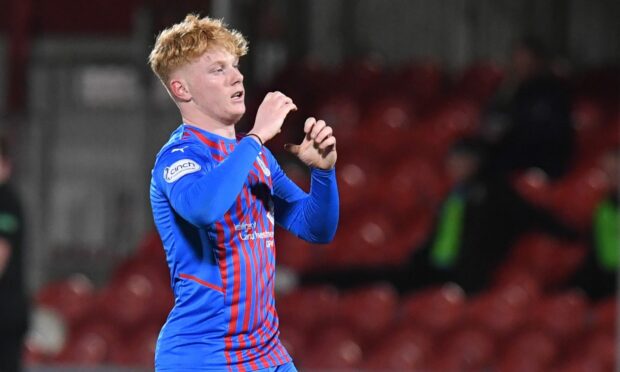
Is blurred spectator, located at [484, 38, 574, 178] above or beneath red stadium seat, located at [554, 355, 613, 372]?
above

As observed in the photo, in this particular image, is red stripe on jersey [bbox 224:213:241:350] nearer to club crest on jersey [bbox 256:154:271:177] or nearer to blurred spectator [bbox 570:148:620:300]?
club crest on jersey [bbox 256:154:271:177]

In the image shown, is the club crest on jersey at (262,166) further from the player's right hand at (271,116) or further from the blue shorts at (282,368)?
the blue shorts at (282,368)

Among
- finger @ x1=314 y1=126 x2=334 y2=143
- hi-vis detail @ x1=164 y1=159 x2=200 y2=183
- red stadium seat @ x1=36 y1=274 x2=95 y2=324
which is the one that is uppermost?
finger @ x1=314 y1=126 x2=334 y2=143

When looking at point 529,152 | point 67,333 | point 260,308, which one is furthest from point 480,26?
point 260,308

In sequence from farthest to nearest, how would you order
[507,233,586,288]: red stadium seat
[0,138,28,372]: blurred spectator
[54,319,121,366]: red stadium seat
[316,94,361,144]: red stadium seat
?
1. [316,94,361,144]: red stadium seat
2. [54,319,121,366]: red stadium seat
3. [507,233,586,288]: red stadium seat
4. [0,138,28,372]: blurred spectator

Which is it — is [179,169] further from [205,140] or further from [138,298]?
[138,298]

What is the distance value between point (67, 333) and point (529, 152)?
2910 mm

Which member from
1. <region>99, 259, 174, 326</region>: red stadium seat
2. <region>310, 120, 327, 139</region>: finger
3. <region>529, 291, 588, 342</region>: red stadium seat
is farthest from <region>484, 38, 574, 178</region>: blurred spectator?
<region>310, 120, 327, 139</region>: finger

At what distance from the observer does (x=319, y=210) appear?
3.22 meters

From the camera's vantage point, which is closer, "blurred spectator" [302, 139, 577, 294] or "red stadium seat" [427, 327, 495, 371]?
"red stadium seat" [427, 327, 495, 371]

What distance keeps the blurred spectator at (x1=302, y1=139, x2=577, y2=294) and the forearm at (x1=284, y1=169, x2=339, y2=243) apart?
3825 mm

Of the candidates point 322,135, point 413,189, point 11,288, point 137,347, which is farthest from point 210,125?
point 413,189

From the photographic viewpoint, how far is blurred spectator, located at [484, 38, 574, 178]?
25.4ft

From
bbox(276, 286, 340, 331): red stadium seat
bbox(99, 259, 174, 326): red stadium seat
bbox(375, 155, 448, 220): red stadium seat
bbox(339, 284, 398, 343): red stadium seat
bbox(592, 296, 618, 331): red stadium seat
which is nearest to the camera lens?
bbox(592, 296, 618, 331): red stadium seat
